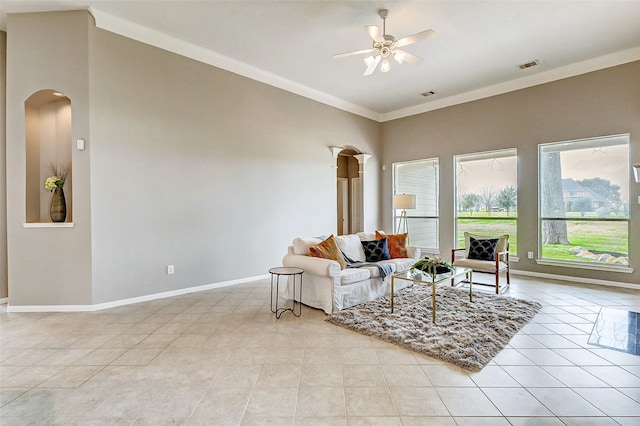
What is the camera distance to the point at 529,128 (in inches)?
219

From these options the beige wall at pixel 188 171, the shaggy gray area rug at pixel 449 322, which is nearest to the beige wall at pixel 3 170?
the beige wall at pixel 188 171

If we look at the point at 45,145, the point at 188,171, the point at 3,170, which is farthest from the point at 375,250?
the point at 3,170

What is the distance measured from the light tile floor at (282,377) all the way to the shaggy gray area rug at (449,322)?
0.11 m

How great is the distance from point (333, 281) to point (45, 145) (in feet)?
13.9

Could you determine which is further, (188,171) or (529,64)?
(529,64)

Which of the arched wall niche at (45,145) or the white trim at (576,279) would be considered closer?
the arched wall niche at (45,145)

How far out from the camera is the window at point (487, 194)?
5.81 meters

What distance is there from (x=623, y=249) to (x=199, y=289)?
648 cm

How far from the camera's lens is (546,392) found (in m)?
2.04

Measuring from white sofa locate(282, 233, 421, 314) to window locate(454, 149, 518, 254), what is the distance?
2698mm

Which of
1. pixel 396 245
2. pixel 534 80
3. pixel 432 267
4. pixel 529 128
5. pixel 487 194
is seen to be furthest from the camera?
pixel 487 194

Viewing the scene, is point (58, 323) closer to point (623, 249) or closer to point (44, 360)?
point (44, 360)

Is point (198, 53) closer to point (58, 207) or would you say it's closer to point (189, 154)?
point (189, 154)

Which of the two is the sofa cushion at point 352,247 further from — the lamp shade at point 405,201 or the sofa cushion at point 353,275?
the lamp shade at point 405,201
